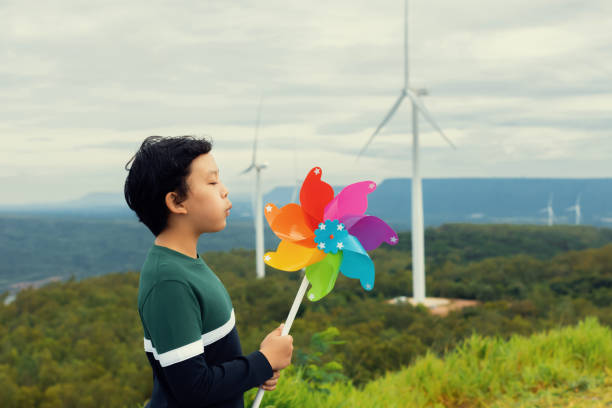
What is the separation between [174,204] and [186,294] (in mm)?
413

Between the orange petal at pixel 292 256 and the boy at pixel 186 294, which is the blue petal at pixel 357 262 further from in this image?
the boy at pixel 186 294

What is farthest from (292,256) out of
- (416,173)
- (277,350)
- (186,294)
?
(416,173)

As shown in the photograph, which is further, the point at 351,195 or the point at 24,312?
the point at 24,312

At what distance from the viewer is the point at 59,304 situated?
30250 millimetres

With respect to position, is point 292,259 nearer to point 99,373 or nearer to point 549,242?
point 99,373

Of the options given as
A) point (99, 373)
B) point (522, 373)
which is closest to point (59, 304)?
point (99, 373)

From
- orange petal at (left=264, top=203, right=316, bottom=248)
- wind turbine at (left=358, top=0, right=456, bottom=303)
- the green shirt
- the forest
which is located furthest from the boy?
wind turbine at (left=358, top=0, right=456, bottom=303)

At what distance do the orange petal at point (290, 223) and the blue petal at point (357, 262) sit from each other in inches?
6.9

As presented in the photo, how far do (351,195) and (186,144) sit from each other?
2.76 feet

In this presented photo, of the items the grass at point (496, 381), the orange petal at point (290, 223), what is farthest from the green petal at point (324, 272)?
the grass at point (496, 381)

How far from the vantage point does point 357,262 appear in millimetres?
3104

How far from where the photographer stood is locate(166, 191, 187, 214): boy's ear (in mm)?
2727

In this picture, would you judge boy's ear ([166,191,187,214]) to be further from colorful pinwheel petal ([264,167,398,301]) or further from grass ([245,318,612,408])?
grass ([245,318,612,408])

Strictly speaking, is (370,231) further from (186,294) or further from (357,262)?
(186,294)
